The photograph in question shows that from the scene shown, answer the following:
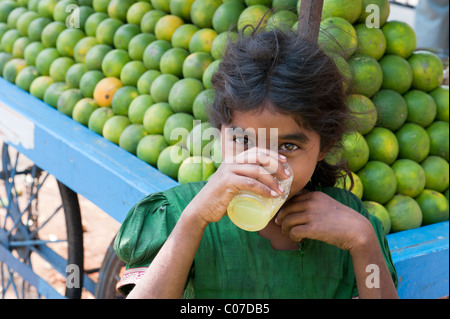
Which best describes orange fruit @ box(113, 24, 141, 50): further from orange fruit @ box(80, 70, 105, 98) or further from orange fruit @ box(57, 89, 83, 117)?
orange fruit @ box(57, 89, 83, 117)

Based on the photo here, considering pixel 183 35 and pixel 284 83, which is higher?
pixel 284 83

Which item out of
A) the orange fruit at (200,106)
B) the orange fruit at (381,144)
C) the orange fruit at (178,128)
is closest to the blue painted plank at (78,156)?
the orange fruit at (178,128)

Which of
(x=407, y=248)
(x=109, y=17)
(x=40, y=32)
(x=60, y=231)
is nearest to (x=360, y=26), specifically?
(x=407, y=248)

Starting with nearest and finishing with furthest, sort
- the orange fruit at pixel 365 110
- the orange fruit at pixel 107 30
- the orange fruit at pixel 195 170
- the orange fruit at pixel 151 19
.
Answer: the orange fruit at pixel 365 110
the orange fruit at pixel 195 170
the orange fruit at pixel 151 19
the orange fruit at pixel 107 30

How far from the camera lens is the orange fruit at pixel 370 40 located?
216 centimetres

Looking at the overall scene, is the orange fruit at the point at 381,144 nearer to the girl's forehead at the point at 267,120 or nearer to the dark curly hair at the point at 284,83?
the dark curly hair at the point at 284,83

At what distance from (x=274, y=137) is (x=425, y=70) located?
65.2 inches

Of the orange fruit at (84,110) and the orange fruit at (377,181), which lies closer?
the orange fruit at (377,181)

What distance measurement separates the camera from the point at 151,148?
238 centimetres

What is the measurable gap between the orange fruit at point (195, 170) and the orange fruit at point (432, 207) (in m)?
1.00

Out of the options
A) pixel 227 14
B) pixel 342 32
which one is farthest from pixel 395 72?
pixel 227 14

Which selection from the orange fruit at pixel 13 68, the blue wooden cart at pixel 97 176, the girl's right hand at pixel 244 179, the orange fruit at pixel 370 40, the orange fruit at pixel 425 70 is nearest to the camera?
the girl's right hand at pixel 244 179

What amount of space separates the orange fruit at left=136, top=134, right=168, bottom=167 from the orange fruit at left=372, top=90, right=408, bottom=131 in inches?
40.7

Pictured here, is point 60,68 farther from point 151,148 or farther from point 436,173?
point 436,173
